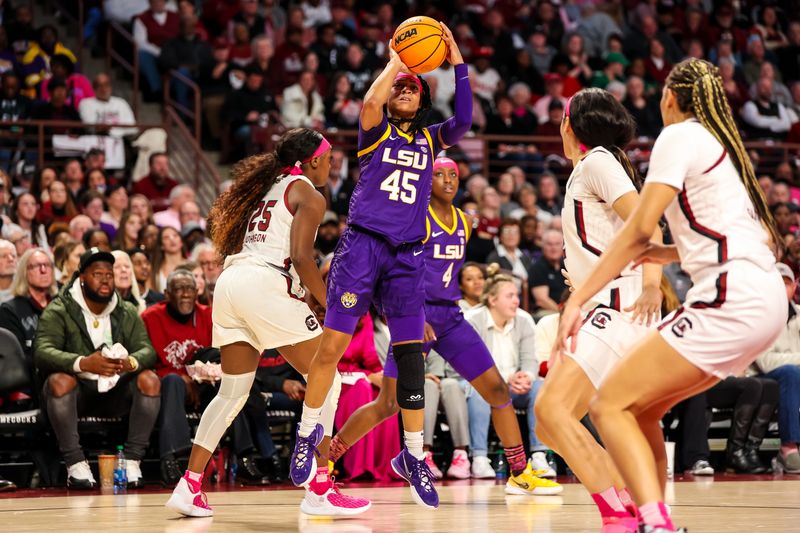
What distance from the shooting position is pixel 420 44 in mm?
6312

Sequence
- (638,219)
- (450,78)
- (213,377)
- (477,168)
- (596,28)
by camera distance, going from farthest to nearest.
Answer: (596,28)
(450,78)
(477,168)
(213,377)
(638,219)

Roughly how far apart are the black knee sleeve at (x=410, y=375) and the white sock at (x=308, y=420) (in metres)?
0.45

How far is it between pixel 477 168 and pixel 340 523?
29.9 ft

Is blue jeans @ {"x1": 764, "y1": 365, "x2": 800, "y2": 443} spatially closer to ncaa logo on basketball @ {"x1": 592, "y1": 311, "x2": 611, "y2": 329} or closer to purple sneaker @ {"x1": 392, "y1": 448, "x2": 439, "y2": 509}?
purple sneaker @ {"x1": 392, "y1": 448, "x2": 439, "y2": 509}

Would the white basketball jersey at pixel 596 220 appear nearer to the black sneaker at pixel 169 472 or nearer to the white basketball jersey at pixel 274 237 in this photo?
the white basketball jersey at pixel 274 237

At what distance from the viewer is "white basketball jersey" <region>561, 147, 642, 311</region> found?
488 cm

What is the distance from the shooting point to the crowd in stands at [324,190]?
8461 millimetres

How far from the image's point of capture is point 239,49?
48.4 ft

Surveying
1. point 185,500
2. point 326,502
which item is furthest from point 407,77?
point 185,500

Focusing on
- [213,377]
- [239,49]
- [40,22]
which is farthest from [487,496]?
[40,22]

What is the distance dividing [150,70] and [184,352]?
6278mm

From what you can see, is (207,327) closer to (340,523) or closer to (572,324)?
(340,523)

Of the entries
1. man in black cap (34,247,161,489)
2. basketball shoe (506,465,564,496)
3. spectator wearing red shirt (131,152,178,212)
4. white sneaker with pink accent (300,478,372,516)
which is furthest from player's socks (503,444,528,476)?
spectator wearing red shirt (131,152,178,212)

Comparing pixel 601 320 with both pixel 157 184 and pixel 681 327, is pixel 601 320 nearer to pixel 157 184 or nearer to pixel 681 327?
pixel 681 327
